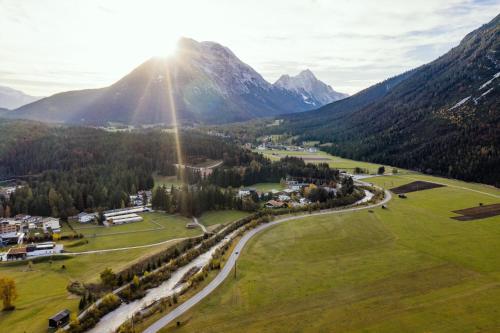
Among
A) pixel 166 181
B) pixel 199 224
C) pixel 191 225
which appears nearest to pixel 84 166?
pixel 166 181

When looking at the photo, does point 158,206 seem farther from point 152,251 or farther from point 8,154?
point 8,154

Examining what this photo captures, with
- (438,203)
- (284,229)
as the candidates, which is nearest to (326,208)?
(284,229)

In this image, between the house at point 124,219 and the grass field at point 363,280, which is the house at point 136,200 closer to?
the house at point 124,219

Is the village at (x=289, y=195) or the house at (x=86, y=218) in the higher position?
the village at (x=289, y=195)

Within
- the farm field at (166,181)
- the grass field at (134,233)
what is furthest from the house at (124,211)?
the farm field at (166,181)

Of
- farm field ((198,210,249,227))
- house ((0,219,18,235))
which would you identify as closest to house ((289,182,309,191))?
farm field ((198,210,249,227))

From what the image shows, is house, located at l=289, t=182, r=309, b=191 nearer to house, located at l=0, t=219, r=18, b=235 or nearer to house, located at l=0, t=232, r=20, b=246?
house, located at l=0, t=232, r=20, b=246

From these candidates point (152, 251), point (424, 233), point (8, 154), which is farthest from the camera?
point (8, 154)
